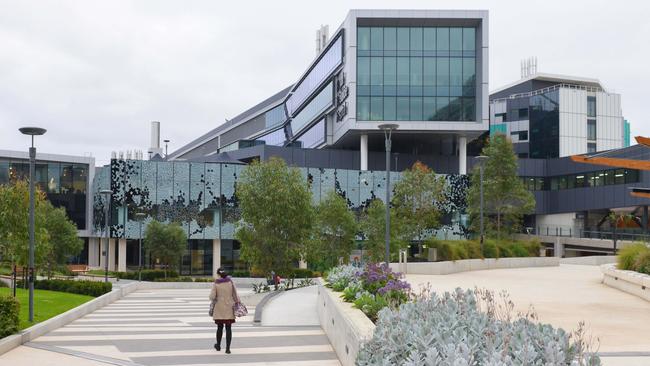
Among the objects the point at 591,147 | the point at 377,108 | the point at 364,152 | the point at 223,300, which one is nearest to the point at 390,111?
the point at 377,108

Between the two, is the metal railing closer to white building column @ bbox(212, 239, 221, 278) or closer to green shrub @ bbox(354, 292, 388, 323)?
white building column @ bbox(212, 239, 221, 278)

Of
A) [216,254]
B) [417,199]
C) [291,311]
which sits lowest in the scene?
[216,254]

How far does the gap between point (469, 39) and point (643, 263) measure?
40.8 metres

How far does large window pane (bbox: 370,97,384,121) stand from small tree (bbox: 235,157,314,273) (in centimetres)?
2439

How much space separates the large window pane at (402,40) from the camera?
198 feet

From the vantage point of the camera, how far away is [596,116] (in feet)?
289

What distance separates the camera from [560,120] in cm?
8538

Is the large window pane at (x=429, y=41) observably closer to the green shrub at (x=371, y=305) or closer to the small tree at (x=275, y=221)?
the small tree at (x=275, y=221)

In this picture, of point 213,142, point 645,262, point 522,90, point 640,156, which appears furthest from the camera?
point 213,142

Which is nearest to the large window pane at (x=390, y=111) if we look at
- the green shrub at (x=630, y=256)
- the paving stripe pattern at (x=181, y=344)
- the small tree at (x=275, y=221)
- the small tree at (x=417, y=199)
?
the small tree at (x=417, y=199)

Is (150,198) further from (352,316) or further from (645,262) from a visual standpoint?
(352,316)

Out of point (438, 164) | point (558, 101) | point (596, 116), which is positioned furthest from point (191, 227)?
point (596, 116)

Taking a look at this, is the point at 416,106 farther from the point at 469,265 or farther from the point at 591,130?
the point at 591,130

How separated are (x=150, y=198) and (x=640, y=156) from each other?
44.8 metres
